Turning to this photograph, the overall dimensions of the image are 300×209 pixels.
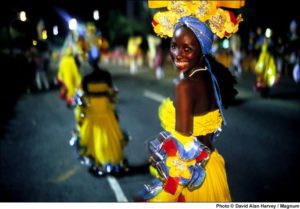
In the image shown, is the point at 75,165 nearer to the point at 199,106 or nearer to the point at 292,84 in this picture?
the point at 199,106

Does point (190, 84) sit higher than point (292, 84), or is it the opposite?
point (190, 84)

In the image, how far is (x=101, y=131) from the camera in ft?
20.3

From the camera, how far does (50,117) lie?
11.7 metres

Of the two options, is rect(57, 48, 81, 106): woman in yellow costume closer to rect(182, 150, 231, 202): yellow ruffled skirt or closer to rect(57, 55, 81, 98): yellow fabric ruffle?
rect(57, 55, 81, 98): yellow fabric ruffle

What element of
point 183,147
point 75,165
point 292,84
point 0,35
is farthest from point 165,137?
point 292,84

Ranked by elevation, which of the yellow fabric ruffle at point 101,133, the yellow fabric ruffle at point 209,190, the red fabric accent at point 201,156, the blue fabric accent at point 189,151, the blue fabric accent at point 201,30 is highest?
the blue fabric accent at point 201,30

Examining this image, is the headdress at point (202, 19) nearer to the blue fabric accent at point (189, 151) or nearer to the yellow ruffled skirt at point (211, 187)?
the blue fabric accent at point (189, 151)

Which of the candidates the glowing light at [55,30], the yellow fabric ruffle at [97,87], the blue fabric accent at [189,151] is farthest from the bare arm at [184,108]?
the yellow fabric ruffle at [97,87]

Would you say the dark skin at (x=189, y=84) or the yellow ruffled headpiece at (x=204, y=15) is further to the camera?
the yellow ruffled headpiece at (x=204, y=15)

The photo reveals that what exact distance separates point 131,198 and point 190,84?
289 cm

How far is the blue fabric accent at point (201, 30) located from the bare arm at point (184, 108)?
36 centimetres

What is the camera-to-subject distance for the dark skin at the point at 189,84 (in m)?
2.97

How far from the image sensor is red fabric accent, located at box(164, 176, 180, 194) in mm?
3109

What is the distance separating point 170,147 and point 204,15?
110 centimetres
